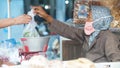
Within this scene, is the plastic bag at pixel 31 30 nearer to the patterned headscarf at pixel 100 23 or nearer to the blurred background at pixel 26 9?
the blurred background at pixel 26 9

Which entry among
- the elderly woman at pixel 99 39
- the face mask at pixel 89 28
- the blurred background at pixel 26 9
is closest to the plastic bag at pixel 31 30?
the elderly woman at pixel 99 39

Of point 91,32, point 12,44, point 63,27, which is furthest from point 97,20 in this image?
point 12,44

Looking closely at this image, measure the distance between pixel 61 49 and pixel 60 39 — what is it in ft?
0.38

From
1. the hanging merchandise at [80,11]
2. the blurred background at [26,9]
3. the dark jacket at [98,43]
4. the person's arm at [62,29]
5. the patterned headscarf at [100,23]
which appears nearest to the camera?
the dark jacket at [98,43]

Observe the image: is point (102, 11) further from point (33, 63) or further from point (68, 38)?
point (33, 63)

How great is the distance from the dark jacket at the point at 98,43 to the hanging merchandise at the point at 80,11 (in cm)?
22

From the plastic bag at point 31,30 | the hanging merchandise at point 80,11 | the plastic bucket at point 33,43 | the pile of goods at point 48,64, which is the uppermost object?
the hanging merchandise at point 80,11

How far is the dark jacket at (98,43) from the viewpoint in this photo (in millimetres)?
1973

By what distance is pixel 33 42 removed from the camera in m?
2.37

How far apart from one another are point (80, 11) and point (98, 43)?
596 mm

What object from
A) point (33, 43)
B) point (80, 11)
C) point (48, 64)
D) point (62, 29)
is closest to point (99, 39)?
point (62, 29)

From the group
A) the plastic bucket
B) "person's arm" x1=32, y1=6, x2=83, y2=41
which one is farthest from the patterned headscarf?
the plastic bucket

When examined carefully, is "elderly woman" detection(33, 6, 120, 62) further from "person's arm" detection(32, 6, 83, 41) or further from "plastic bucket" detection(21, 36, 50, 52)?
"plastic bucket" detection(21, 36, 50, 52)

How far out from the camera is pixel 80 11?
2572 mm
